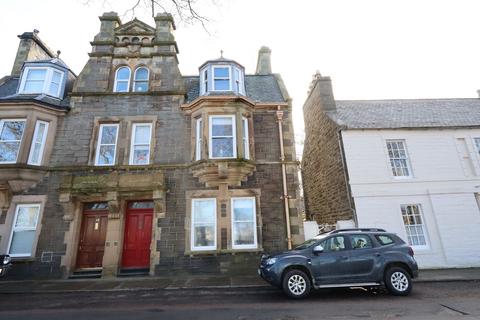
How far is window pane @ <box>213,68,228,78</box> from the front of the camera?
531 inches

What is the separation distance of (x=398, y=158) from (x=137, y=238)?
1348cm

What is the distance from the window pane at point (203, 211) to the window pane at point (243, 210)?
1.03 m

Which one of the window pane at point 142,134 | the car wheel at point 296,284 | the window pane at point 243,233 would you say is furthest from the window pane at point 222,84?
the car wheel at point 296,284

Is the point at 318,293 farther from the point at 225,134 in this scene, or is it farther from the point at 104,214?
the point at 104,214

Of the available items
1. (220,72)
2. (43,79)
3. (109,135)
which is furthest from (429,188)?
(43,79)

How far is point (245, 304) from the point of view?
22.4ft

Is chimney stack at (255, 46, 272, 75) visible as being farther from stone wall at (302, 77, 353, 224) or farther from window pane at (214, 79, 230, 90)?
window pane at (214, 79, 230, 90)

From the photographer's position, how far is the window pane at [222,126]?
39.7ft

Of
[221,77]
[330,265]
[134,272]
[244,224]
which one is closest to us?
[330,265]

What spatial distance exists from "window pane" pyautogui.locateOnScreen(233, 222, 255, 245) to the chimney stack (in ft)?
32.6

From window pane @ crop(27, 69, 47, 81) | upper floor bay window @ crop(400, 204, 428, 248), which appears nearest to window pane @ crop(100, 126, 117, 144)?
window pane @ crop(27, 69, 47, 81)

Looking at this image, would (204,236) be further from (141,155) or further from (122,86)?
(122,86)

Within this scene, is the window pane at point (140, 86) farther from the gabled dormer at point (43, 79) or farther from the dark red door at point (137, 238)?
the dark red door at point (137, 238)

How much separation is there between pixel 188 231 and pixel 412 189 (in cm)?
1094
